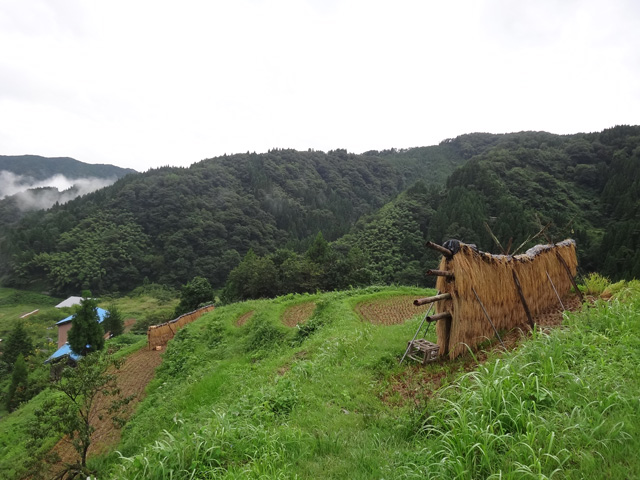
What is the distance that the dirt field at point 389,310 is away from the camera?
1434 centimetres

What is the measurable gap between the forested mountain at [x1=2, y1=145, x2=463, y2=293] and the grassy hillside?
51104 millimetres

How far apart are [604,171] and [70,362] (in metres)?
75.2

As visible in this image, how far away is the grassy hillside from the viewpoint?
2.94 meters

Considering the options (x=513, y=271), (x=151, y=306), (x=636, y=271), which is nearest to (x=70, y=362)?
(x=151, y=306)

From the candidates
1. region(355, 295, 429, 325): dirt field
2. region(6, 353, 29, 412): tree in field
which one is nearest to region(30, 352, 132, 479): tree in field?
region(355, 295, 429, 325): dirt field

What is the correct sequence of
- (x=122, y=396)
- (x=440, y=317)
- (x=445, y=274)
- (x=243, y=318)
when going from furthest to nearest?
1. (x=243, y=318)
2. (x=122, y=396)
3. (x=440, y=317)
4. (x=445, y=274)

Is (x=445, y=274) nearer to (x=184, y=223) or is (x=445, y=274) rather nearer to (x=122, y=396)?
(x=122, y=396)

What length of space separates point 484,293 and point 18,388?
28543mm

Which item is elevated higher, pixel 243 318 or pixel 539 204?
pixel 539 204

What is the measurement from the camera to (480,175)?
54312mm

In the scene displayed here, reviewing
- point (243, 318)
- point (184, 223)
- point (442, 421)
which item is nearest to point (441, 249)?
point (442, 421)

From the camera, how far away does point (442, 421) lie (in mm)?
3686

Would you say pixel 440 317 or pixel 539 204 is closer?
pixel 440 317

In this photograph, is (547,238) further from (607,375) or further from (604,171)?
(604,171)
